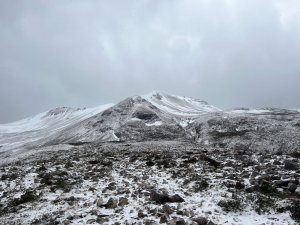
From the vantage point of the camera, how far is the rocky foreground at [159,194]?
556 inches

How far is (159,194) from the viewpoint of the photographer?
15914 mm

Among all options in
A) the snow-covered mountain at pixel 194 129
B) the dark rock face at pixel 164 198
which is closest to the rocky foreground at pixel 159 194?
the dark rock face at pixel 164 198

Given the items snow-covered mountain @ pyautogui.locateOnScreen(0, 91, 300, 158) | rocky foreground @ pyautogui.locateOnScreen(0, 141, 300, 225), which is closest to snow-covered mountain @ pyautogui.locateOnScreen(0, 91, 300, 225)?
rocky foreground @ pyautogui.locateOnScreen(0, 141, 300, 225)

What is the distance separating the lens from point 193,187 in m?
18.0

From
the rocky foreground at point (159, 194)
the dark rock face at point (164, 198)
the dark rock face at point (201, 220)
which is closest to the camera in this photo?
the dark rock face at point (201, 220)

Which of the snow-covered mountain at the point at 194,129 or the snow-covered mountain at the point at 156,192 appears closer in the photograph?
the snow-covered mountain at the point at 156,192

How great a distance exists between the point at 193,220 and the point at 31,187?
35.6 feet

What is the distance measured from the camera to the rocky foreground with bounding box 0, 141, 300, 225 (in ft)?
46.3

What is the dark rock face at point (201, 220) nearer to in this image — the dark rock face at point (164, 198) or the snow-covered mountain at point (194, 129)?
the dark rock face at point (164, 198)

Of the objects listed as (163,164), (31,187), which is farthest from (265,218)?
(31,187)

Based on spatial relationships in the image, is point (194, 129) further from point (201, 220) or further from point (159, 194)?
point (201, 220)

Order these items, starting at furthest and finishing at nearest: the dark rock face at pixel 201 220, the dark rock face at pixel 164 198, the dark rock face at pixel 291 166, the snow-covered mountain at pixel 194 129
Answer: the snow-covered mountain at pixel 194 129 → the dark rock face at pixel 291 166 → the dark rock face at pixel 164 198 → the dark rock face at pixel 201 220

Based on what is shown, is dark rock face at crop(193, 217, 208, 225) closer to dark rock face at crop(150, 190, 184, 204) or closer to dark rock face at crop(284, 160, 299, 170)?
dark rock face at crop(150, 190, 184, 204)

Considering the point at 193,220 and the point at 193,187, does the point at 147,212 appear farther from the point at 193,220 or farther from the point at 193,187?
the point at 193,187
